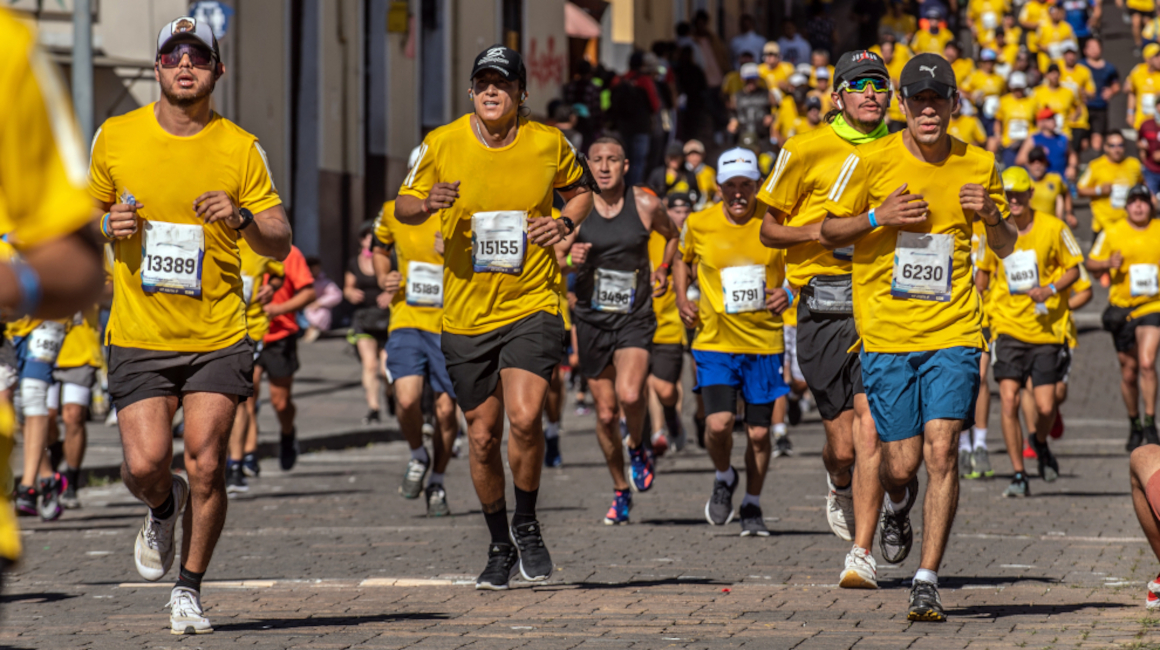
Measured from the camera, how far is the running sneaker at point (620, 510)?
34.7ft

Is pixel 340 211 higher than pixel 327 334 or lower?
higher

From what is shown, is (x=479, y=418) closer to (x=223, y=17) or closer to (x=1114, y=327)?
(x=1114, y=327)

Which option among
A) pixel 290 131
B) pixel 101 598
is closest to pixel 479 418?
pixel 101 598

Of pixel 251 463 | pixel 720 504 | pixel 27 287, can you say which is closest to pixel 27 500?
pixel 251 463

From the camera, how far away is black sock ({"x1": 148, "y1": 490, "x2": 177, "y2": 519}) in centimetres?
675

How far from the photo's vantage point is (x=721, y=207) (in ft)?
35.1

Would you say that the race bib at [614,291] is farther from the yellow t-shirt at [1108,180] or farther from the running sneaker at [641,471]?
the yellow t-shirt at [1108,180]

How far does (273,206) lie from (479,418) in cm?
146

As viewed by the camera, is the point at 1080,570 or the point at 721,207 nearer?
the point at 1080,570

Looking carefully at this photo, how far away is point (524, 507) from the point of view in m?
7.84

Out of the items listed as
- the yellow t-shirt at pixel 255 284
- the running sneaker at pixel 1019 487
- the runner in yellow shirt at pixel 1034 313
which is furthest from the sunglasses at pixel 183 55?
the runner in yellow shirt at pixel 1034 313

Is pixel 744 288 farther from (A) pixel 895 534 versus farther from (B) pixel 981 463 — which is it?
(B) pixel 981 463

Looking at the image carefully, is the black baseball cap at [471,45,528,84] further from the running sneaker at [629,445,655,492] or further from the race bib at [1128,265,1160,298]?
the race bib at [1128,265,1160,298]

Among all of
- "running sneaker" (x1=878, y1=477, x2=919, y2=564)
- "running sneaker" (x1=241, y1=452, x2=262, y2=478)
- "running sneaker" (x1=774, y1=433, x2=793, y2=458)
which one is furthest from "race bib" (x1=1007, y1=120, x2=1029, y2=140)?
"running sneaker" (x1=878, y1=477, x2=919, y2=564)
